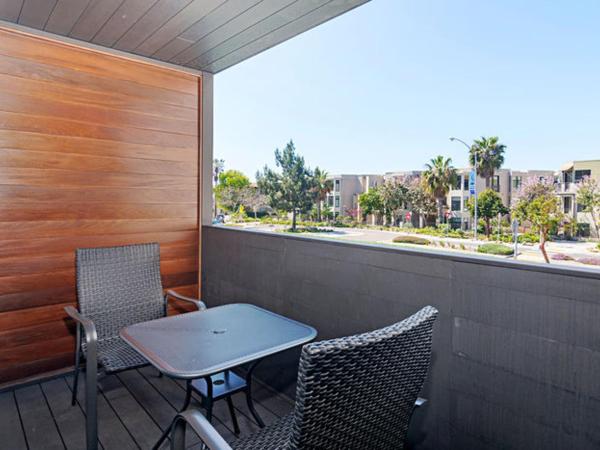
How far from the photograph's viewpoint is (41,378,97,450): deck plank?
6.72ft

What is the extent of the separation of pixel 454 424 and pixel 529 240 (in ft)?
2.82

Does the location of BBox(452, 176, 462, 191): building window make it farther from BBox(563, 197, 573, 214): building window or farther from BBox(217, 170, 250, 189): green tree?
BBox(217, 170, 250, 189): green tree

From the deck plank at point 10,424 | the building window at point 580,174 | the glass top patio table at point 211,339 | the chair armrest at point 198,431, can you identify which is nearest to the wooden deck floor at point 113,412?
the deck plank at point 10,424

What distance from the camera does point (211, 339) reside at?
1.71 metres

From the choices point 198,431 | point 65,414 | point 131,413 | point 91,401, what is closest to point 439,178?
point 198,431

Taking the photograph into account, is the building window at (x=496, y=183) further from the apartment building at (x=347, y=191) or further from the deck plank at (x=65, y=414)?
the deck plank at (x=65, y=414)

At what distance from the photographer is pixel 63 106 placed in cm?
270

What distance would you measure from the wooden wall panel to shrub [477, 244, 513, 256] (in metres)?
2.50

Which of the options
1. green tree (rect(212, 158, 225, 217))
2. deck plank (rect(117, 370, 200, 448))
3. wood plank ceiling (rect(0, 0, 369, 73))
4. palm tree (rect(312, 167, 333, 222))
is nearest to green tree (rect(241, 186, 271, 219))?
green tree (rect(212, 158, 225, 217))

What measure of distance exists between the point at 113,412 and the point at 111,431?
211 mm

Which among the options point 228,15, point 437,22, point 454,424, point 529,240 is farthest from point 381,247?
point 437,22

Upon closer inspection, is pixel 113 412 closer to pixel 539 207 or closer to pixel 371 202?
pixel 371 202

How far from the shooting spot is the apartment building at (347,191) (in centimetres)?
257

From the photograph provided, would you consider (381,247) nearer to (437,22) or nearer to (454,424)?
(454,424)
